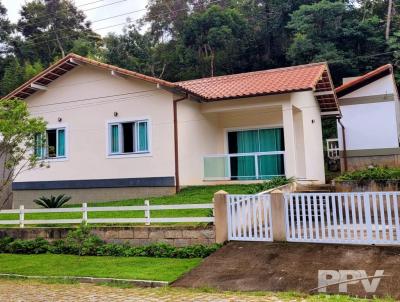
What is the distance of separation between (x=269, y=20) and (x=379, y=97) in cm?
1924

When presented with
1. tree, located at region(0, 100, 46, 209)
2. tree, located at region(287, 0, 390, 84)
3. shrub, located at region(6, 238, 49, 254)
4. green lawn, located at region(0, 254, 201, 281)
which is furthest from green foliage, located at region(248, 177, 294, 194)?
tree, located at region(287, 0, 390, 84)

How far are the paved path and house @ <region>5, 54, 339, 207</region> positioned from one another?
746 cm

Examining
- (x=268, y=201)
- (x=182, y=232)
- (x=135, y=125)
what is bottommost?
(x=182, y=232)

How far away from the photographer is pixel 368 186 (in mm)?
13703

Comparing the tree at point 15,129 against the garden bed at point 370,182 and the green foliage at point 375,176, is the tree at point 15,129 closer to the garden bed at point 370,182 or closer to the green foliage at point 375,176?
the garden bed at point 370,182

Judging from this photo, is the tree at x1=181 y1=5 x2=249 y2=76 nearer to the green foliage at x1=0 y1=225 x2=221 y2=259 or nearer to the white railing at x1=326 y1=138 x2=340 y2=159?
the white railing at x1=326 y1=138 x2=340 y2=159

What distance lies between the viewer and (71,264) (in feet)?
32.2

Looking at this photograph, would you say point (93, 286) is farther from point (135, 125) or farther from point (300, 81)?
point (300, 81)

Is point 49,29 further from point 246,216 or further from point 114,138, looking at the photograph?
point 246,216

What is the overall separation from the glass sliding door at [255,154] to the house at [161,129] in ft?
0.14

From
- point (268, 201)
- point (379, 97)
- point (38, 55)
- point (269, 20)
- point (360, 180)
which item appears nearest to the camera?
point (268, 201)

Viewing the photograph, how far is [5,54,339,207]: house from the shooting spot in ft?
51.4

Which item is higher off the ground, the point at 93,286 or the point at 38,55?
the point at 38,55

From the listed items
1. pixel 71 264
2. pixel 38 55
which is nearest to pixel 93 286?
pixel 71 264
